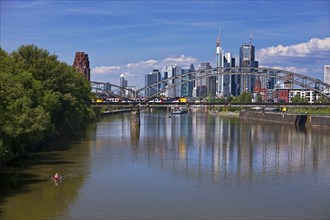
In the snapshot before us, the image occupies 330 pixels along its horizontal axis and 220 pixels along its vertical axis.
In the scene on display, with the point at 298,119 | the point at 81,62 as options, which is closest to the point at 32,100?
the point at 298,119

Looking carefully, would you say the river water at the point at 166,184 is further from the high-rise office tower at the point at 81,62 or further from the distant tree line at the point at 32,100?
the high-rise office tower at the point at 81,62

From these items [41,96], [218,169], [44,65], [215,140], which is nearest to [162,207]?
[218,169]

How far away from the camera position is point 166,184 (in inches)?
1180

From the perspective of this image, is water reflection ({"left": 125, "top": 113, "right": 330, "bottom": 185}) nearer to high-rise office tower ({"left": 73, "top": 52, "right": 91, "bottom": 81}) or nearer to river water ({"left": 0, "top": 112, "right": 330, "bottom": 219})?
river water ({"left": 0, "top": 112, "right": 330, "bottom": 219})

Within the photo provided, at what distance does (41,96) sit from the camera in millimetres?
44688

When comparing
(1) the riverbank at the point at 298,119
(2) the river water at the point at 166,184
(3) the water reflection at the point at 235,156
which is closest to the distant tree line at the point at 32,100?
(2) the river water at the point at 166,184

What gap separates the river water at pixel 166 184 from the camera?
23250 millimetres

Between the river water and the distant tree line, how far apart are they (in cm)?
177

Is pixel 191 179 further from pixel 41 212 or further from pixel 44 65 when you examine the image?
pixel 44 65

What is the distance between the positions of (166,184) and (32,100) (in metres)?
15.1

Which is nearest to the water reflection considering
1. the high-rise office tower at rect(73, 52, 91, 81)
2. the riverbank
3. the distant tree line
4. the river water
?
the river water

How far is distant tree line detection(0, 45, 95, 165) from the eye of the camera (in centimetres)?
3003

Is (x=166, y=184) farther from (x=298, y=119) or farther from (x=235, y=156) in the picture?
(x=298, y=119)

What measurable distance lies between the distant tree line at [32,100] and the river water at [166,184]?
1766mm
